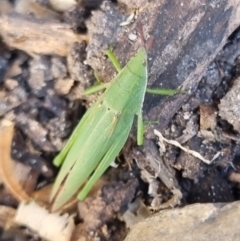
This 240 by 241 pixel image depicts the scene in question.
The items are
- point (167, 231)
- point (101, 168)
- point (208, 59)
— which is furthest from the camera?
point (101, 168)

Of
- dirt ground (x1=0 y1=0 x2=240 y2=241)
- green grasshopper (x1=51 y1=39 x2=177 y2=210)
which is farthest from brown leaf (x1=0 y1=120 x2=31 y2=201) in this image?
green grasshopper (x1=51 y1=39 x2=177 y2=210)

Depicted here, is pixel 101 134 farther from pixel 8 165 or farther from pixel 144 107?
pixel 8 165

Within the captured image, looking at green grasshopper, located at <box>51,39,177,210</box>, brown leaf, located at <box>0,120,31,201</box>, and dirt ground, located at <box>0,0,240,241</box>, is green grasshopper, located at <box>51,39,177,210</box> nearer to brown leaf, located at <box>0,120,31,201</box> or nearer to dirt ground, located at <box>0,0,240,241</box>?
dirt ground, located at <box>0,0,240,241</box>

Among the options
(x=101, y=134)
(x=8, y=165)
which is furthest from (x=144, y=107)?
(x=8, y=165)

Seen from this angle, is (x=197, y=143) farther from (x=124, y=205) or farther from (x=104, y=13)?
(x=104, y=13)

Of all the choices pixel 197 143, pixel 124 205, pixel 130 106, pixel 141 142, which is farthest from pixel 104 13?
pixel 124 205
